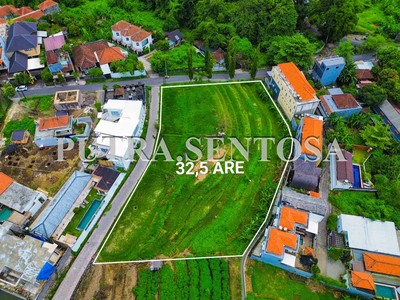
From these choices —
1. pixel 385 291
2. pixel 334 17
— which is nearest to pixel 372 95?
pixel 334 17

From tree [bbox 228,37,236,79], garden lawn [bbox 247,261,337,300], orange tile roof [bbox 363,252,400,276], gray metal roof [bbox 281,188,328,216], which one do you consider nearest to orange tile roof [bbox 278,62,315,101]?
tree [bbox 228,37,236,79]

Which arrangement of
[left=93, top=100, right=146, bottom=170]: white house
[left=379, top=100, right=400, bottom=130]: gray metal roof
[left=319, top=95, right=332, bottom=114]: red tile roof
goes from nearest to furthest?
1. [left=93, top=100, right=146, bottom=170]: white house
2. [left=379, top=100, right=400, bottom=130]: gray metal roof
3. [left=319, top=95, right=332, bottom=114]: red tile roof

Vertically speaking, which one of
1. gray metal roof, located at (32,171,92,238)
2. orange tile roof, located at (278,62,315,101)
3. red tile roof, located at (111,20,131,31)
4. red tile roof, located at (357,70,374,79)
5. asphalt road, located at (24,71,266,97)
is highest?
red tile roof, located at (111,20,131,31)

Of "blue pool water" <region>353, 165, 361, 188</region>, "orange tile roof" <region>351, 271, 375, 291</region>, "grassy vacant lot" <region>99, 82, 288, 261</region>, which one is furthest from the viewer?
"blue pool water" <region>353, 165, 361, 188</region>

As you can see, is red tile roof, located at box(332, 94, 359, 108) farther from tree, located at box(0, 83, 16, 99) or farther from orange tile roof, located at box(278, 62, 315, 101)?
tree, located at box(0, 83, 16, 99)

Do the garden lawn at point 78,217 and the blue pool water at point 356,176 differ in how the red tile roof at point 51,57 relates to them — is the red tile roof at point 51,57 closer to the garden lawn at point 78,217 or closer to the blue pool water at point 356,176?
the garden lawn at point 78,217

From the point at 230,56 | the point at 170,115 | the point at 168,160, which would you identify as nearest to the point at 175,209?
the point at 168,160

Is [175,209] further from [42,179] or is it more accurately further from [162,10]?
[162,10]
